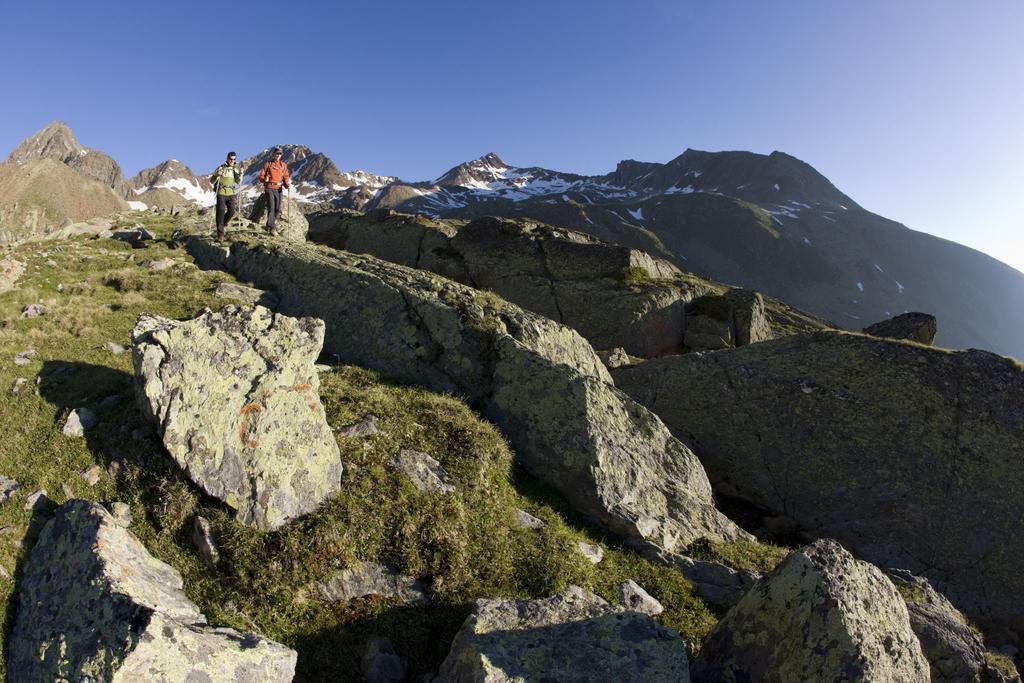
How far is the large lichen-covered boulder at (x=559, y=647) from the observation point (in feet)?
24.6

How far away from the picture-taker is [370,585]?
9.18 meters

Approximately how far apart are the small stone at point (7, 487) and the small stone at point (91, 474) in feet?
2.78

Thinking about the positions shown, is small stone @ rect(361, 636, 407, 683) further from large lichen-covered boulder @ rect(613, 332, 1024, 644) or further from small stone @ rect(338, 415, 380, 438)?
large lichen-covered boulder @ rect(613, 332, 1024, 644)

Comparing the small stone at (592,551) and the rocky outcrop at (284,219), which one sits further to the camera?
the rocky outcrop at (284,219)

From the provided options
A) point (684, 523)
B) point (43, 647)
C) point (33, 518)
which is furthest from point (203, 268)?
point (684, 523)

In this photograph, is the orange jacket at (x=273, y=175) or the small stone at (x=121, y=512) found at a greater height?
the orange jacket at (x=273, y=175)

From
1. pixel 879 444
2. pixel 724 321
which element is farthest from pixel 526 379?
pixel 724 321

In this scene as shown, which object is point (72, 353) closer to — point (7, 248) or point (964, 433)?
point (7, 248)

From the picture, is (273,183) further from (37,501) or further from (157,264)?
(37,501)

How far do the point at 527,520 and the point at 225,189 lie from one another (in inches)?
956

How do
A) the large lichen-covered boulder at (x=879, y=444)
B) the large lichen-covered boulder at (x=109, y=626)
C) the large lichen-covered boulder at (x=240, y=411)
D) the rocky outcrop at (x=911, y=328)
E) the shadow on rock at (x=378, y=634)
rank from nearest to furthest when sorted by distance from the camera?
the large lichen-covered boulder at (x=109, y=626)
the shadow on rock at (x=378, y=634)
the large lichen-covered boulder at (x=240, y=411)
the large lichen-covered boulder at (x=879, y=444)
the rocky outcrop at (x=911, y=328)

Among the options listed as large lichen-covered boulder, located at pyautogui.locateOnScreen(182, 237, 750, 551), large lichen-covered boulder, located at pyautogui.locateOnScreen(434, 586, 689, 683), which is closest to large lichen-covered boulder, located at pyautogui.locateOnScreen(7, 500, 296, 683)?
large lichen-covered boulder, located at pyautogui.locateOnScreen(434, 586, 689, 683)

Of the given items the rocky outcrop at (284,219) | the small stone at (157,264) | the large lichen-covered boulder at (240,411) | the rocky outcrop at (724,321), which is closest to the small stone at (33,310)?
the small stone at (157,264)

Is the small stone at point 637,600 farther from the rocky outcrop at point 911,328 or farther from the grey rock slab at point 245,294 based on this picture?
the rocky outcrop at point 911,328
